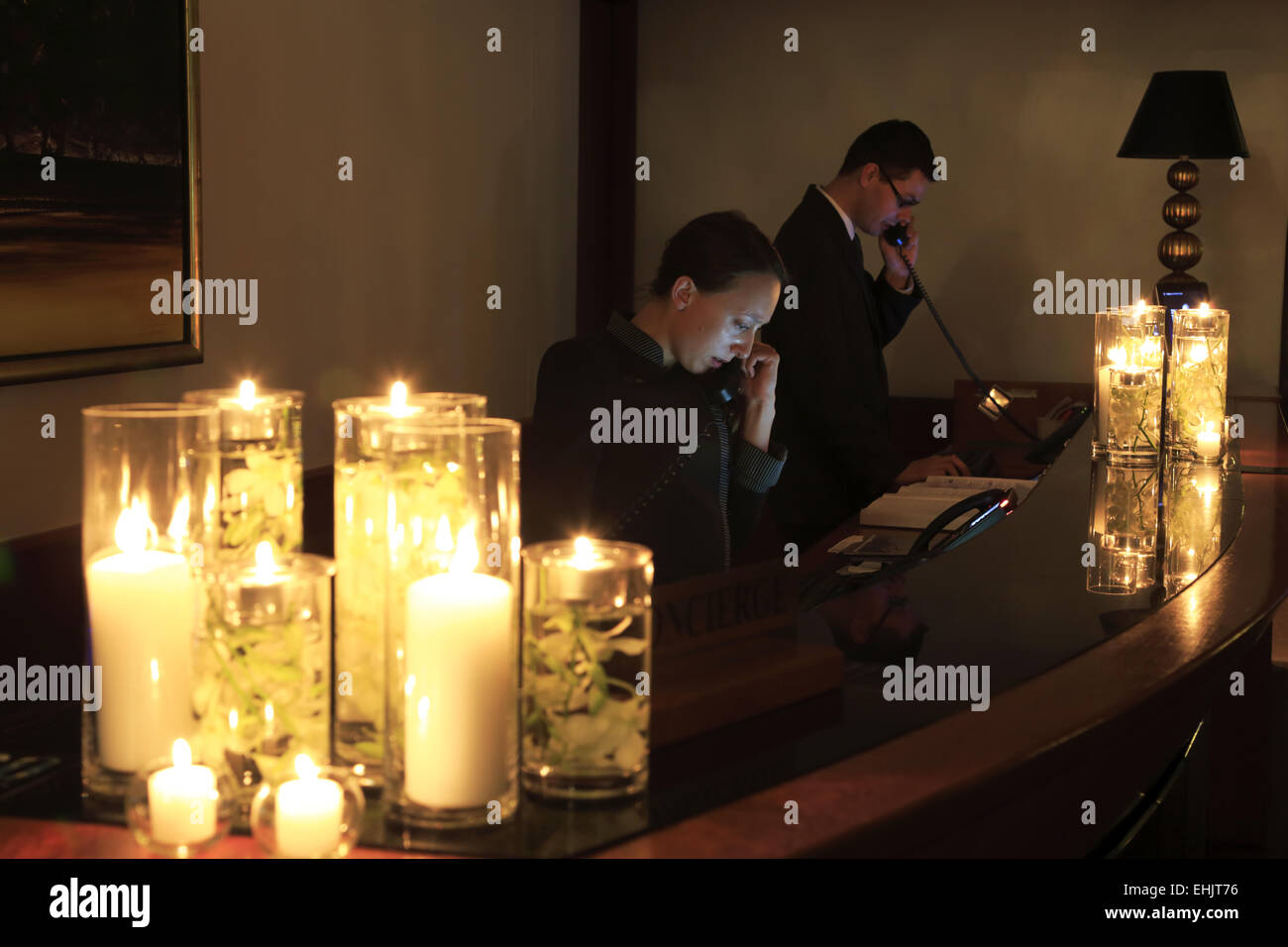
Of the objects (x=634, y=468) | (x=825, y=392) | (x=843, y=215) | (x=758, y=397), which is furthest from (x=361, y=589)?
(x=843, y=215)

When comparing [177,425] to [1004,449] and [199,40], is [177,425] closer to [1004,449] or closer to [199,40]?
[199,40]

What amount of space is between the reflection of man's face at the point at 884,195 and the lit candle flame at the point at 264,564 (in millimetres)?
3593

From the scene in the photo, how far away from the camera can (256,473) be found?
3.96 feet

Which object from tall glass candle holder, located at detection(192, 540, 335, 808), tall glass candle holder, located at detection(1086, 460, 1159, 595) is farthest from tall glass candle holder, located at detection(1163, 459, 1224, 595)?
tall glass candle holder, located at detection(192, 540, 335, 808)

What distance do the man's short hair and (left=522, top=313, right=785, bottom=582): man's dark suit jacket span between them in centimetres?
162

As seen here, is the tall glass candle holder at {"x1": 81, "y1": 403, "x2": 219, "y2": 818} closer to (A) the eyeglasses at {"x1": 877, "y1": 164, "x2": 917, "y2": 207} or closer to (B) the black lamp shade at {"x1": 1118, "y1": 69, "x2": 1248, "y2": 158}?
(A) the eyeglasses at {"x1": 877, "y1": 164, "x2": 917, "y2": 207}

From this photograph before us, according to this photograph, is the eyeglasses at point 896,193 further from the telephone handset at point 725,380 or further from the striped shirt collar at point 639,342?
the striped shirt collar at point 639,342

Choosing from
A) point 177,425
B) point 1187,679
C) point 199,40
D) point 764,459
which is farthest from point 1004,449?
point 177,425

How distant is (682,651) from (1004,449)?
3.46m

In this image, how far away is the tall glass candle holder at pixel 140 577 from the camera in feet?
3.61

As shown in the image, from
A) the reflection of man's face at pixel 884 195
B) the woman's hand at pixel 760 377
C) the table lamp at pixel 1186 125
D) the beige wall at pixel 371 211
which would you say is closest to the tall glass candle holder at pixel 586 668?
the woman's hand at pixel 760 377

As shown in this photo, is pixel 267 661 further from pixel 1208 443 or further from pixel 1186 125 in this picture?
pixel 1186 125

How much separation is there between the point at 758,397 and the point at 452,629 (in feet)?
7.08

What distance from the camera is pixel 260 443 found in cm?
121
